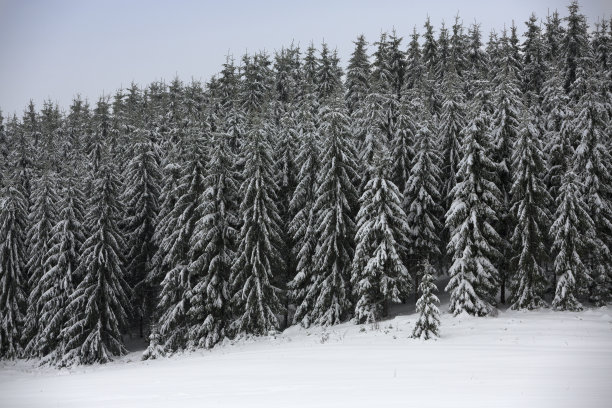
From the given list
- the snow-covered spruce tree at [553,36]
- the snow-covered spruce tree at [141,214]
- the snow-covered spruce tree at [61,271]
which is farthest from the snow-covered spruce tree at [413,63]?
the snow-covered spruce tree at [61,271]

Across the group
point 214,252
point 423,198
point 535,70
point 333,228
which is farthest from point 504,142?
point 535,70

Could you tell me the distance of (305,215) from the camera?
34938 mm

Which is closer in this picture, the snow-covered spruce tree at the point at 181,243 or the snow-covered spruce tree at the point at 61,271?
the snow-covered spruce tree at the point at 181,243

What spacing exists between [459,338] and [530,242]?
40.7ft

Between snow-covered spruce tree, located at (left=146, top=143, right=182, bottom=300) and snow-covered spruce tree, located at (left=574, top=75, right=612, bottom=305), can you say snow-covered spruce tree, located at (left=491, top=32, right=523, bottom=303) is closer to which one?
snow-covered spruce tree, located at (left=574, top=75, right=612, bottom=305)

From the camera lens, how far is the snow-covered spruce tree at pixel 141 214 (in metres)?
38.6

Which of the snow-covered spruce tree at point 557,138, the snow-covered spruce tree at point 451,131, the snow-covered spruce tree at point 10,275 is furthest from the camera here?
the snow-covered spruce tree at point 10,275

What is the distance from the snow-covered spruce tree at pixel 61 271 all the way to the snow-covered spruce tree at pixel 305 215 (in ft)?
57.1

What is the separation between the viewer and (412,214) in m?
34.2

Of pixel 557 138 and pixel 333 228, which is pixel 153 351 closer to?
pixel 333 228

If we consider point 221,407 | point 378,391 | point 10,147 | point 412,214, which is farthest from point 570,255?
point 10,147

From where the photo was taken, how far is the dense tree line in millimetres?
30453

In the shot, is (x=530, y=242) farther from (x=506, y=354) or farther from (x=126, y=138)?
(x=126, y=138)

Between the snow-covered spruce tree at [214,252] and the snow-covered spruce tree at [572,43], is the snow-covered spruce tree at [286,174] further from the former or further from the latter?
the snow-covered spruce tree at [572,43]
